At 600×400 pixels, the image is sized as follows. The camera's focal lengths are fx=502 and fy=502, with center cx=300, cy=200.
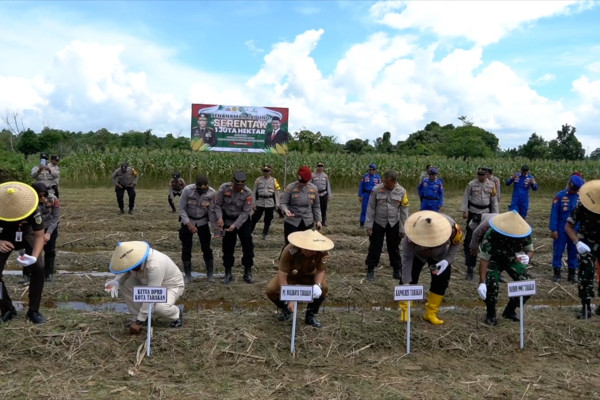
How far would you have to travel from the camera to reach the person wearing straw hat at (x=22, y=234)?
17.3 ft

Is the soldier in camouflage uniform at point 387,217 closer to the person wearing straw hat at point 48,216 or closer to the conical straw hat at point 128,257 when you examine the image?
the conical straw hat at point 128,257

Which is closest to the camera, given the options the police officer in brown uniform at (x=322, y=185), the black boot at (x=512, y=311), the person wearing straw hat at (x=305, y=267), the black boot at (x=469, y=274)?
the person wearing straw hat at (x=305, y=267)

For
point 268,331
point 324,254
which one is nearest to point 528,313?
point 324,254

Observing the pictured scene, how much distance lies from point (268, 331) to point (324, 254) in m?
1.02

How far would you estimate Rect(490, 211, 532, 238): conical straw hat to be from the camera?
215 inches

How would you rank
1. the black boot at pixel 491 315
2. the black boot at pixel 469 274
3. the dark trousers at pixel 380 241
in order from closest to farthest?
the black boot at pixel 491 315 → the dark trousers at pixel 380 241 → the black boot at pixel 469 274

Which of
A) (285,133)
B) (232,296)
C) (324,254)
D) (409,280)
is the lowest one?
(232,296)

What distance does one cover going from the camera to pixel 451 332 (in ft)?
17.9

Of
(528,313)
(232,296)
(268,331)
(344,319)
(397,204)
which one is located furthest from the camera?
(397,204)

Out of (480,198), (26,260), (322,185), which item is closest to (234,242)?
(26,260)

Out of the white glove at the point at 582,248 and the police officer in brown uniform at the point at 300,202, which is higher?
the police officer in brown uniform at the point at 300,202

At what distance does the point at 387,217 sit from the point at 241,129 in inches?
424

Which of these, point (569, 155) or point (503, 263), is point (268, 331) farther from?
point (569, 155)

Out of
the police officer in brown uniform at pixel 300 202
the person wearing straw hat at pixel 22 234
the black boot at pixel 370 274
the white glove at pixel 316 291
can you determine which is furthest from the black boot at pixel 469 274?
the person wearing straw hat at pixel 22 234
